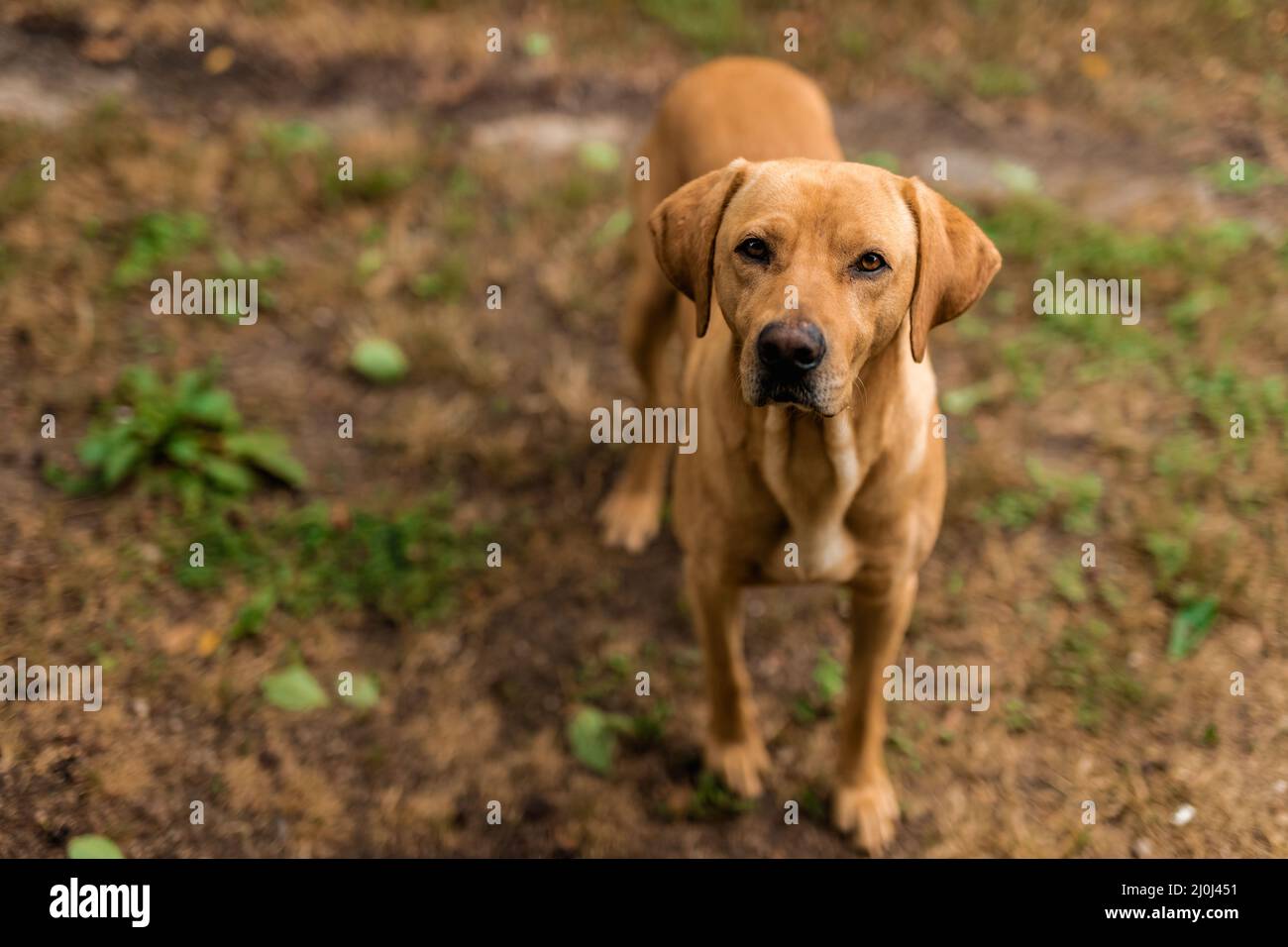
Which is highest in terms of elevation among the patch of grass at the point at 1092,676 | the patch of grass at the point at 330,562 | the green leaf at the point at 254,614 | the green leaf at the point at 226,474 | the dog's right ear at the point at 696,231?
the dog's right ear at the point at 696,231

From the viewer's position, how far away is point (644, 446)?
418 centimetres

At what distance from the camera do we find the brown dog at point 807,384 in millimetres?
2340

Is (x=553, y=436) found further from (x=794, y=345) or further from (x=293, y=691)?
(x=794, y=345)

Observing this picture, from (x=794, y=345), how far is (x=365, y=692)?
2.20 m

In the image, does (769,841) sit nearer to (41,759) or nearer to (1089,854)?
(1089,854)

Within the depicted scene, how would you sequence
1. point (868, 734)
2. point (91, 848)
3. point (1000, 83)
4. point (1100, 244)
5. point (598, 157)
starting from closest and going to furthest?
point (91, 848), point (868, 734), point (1100, 244), point (598, 157), point (1000, 83)

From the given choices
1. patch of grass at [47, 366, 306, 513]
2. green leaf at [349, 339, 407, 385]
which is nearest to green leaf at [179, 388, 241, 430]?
patch of grass at [47, 366, 306, 513]

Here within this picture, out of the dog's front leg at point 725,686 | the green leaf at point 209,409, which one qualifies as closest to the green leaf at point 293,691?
the green leaf at point 209,409

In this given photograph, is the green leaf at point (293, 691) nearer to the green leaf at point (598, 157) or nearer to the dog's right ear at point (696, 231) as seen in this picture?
the dog's right ear at point (696, 231)

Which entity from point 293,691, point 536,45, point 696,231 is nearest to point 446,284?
point 536,45

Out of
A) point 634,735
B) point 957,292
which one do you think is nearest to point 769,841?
point 634,735

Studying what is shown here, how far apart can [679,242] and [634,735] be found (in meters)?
1.79

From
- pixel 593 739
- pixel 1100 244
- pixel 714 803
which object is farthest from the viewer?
pixel 1100 244

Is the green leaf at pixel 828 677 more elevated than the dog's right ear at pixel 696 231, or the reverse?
the dog's right ear at pixel 696 231
